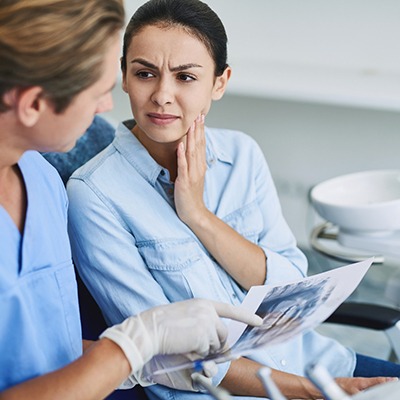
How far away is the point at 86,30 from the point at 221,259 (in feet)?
2.04

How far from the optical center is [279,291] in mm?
1161

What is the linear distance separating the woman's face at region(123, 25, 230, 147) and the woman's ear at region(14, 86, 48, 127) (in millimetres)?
431

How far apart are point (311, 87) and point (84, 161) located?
4.61ft

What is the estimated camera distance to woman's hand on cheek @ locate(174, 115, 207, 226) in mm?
1360

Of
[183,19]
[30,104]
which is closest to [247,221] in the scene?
[183,19]

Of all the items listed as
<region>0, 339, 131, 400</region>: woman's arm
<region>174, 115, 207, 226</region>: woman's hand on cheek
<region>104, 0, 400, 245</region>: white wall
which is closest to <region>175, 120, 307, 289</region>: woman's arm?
<region>174, 115, 207, 226</region>: woman's hand on cheek

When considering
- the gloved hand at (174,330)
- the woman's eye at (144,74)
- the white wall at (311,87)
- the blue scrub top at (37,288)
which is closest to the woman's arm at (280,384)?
the gloved hand at (174,330)

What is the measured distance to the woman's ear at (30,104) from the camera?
0.89m

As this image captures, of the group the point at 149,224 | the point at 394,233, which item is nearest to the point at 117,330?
the point at 149,224

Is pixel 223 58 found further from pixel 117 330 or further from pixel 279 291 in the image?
pixel 117 330

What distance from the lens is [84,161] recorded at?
1484 millimetres

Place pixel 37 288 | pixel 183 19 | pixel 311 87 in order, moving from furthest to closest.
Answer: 1. pixel 311 87
2. pixel 183 19
3. pixel 37 288

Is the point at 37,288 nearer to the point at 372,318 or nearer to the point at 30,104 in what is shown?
the point at 30,104

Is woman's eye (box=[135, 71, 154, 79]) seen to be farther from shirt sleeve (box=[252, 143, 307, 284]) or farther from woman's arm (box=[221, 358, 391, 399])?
woman's arm (box=[221, 358, 391, 399])
